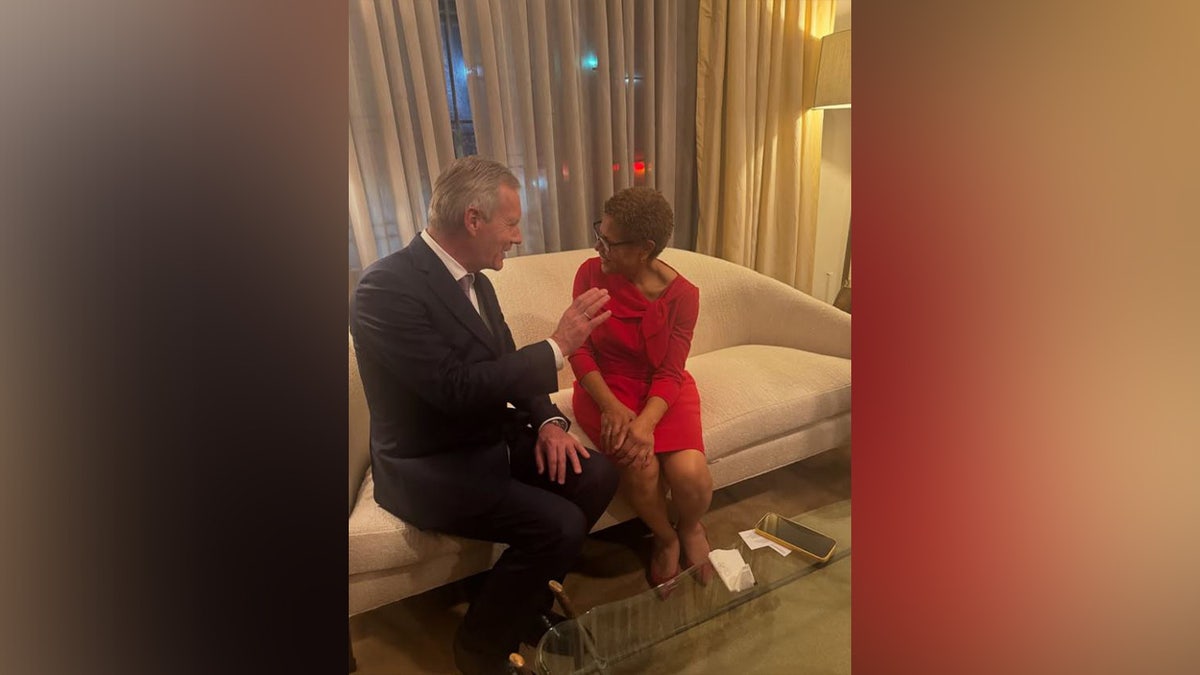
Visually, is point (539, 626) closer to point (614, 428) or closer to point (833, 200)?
point (614, 428)

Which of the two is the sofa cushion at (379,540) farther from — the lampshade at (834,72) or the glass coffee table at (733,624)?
the lampshade at (834,72)

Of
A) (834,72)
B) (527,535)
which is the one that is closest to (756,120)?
(834,72)

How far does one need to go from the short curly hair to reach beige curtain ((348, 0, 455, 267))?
0.45ft

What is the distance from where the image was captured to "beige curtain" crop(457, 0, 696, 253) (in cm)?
46

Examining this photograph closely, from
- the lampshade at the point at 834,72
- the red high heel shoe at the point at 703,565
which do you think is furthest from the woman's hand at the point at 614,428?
the lampshade at the point at 834,72

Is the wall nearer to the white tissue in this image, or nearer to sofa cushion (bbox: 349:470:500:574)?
the white tissue

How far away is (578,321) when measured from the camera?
505mm

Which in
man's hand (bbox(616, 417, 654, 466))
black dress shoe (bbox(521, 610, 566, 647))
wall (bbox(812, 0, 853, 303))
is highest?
wall (bbox(812, 0, 853, 303))

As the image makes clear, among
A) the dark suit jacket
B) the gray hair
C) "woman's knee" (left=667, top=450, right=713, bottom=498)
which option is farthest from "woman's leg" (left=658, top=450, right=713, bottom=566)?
the gray hair

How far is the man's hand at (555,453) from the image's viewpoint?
51 centimetres

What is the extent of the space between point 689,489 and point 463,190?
0.30m
